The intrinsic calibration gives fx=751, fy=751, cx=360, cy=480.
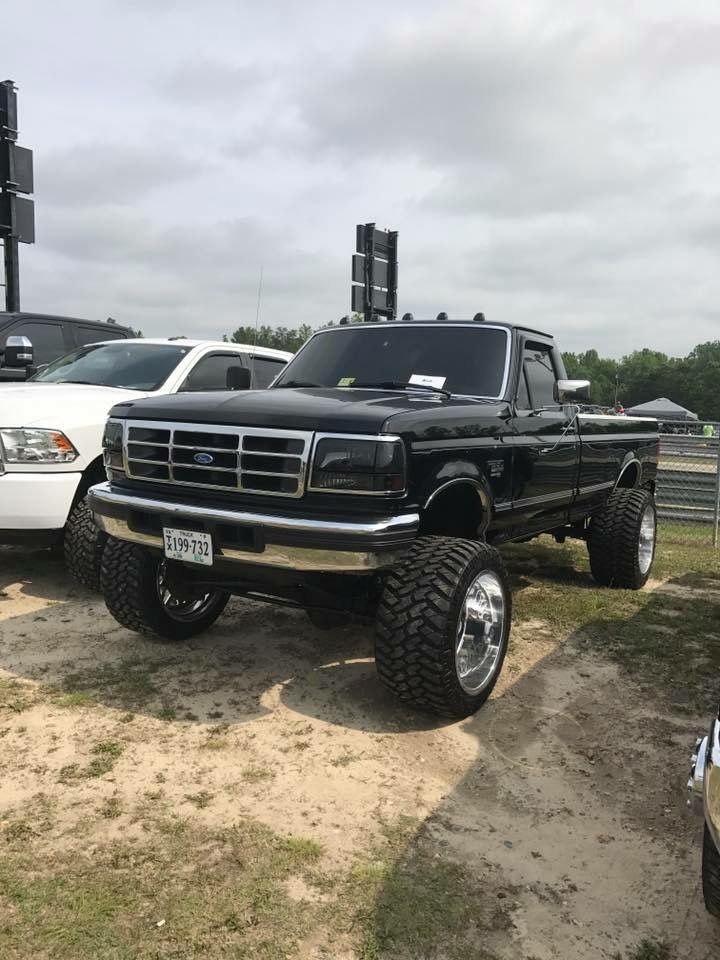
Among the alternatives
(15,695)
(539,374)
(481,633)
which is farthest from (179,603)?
(539,374)

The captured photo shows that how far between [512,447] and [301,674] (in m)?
1.81

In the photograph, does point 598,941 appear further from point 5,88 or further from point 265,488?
point 5,88

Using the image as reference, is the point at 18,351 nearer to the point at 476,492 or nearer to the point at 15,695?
the point at 15,695

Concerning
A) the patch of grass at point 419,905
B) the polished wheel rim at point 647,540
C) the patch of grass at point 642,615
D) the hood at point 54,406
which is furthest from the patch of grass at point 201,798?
the polished wheel rim at point 647,540

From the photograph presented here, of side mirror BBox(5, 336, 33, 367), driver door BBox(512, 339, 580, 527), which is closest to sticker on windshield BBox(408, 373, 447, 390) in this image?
driver door BBox(512, 339, 580, 527)

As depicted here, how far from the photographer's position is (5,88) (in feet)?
29.7

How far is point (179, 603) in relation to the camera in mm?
4688

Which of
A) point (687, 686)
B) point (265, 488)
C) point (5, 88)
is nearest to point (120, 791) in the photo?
point (265, 488)

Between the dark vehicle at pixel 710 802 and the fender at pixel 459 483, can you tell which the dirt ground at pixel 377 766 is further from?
the fender at pixel 459 483

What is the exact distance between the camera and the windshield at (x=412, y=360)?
15.3ft

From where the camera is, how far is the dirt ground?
248 centimetres

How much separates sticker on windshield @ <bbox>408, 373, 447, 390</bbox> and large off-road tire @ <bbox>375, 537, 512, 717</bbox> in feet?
4.11

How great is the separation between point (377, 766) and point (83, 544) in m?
2.82

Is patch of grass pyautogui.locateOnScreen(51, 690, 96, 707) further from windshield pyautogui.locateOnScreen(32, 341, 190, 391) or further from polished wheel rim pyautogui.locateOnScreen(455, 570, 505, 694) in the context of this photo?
windshield pyautogui.locateOnScreen(32, 341, 190, 391)
